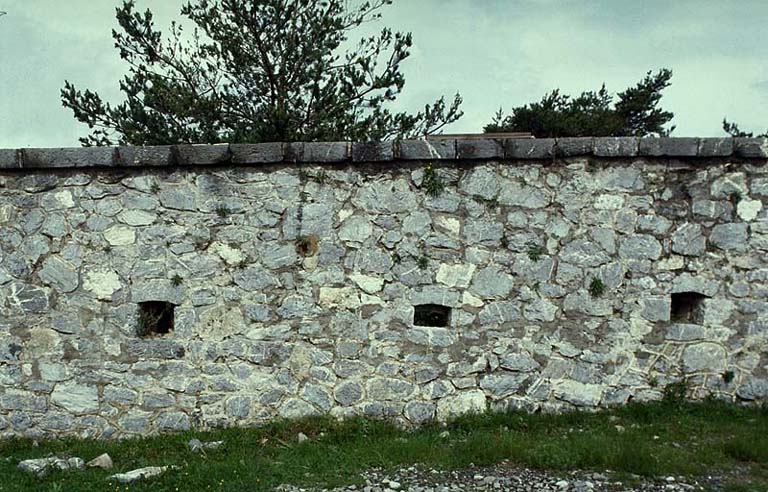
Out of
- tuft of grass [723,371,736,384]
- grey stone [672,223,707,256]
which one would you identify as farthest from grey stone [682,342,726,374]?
grey stone [672,223,707,256]

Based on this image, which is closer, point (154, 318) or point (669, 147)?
point (669, 147)

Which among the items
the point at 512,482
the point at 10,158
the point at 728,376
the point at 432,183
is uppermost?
the point at 10,158

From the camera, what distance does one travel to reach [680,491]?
3.74 meters

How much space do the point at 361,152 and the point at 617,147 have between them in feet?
7.06

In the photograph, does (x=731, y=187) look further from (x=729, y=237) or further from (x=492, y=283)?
(x=492, y=283)

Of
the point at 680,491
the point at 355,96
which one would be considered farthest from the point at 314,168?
the point at 355,96

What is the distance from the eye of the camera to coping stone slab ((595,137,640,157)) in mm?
5105

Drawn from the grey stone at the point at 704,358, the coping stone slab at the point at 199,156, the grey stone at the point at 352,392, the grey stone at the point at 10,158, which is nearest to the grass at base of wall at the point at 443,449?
the grey stone at the point at 352,392

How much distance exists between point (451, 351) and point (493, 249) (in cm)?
94

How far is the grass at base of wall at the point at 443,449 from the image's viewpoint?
4.08 m

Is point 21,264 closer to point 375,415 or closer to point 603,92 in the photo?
point 375,415

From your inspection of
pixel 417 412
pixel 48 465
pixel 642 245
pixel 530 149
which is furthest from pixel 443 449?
pixel 48 465

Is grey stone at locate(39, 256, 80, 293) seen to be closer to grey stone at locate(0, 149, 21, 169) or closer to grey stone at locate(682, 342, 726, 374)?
grey stone at locate(0, 149, 21, 169)

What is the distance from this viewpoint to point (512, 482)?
397 cm
